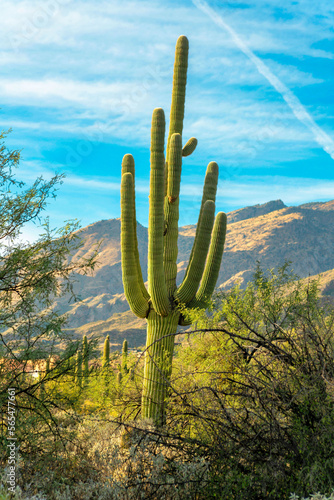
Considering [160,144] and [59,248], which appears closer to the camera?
[59,248]

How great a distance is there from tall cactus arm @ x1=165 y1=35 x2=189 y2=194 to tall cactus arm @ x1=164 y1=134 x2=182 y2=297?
98 cm

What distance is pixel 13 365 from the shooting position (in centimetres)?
621

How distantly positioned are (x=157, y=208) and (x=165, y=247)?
6.24 ft

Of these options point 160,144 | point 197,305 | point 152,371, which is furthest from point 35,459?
point 160,144

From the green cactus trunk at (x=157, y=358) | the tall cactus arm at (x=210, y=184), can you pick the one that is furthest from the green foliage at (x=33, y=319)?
the tall cactus arm at (x=210, y=184)

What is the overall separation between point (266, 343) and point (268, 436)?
74 cm

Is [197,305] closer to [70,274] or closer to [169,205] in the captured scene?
[169,205]

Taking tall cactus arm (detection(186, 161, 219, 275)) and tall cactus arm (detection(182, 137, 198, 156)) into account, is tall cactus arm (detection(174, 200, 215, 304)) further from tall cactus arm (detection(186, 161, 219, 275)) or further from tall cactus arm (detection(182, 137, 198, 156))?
tall cactus arm (detection(182, 137, 198, 156))

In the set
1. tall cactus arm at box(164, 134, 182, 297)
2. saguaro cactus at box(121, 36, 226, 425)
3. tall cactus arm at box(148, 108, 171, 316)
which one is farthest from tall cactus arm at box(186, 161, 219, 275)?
tall cactus arm at box(148, 108, 171, 316)

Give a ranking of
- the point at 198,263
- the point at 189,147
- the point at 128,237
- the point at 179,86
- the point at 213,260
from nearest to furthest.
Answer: the point at 128,237
the point at 198,263
the point at 213,260
the point at 179,86
the point at 189,147

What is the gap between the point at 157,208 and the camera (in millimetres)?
10148

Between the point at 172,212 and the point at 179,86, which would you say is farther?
the point at 179,86

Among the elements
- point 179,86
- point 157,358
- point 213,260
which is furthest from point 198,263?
point 179,86

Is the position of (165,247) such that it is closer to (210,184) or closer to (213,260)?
(213,260)
